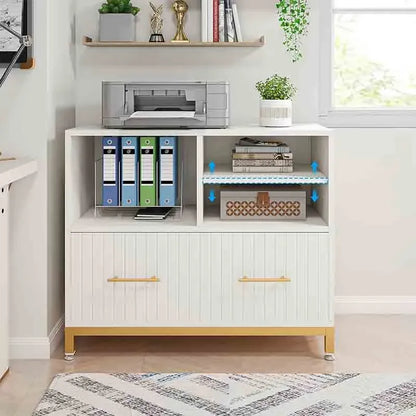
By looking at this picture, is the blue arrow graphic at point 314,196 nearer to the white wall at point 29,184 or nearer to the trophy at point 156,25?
the trophy at point 156,25

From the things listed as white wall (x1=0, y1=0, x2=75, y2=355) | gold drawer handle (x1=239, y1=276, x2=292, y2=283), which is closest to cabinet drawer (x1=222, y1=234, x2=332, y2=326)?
gold drawer handle (x1=239, y1=276, x2=292, y2=283)

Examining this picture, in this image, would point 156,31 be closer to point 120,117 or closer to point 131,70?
point 131,70

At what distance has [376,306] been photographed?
13.1ft

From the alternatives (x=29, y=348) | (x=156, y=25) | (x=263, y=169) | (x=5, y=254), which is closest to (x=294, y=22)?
(x=156, y=25)

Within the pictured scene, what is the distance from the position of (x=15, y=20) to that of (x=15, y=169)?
669 millimetres

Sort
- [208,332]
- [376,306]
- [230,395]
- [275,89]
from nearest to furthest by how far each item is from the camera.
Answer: [230,395] → [208,332] → [275,89] → [376,306]

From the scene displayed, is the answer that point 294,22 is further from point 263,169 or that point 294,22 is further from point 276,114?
point 263,169

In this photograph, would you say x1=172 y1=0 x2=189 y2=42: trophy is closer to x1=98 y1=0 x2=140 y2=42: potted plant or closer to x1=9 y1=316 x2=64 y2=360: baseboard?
x1=98 y1=0 x2=140 y2=42: potted plant

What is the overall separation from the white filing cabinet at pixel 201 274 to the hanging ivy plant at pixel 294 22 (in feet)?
1.98

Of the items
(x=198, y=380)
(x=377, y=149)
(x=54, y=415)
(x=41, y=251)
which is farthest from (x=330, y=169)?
(x=54, y=415)

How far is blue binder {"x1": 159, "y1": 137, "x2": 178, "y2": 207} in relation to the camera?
3.41 m

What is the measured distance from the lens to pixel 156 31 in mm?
3730

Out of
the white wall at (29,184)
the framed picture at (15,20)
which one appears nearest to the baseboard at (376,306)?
the white wall at (29,184)

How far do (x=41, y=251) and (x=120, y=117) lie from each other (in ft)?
2.09
